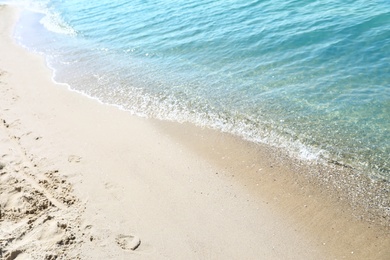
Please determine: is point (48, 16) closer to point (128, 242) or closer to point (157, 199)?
point (157, 199)

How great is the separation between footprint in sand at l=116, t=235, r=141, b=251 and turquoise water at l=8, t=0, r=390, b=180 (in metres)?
4.18

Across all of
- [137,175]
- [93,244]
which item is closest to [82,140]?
[137,175]

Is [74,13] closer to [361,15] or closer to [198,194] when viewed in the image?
[361,15]

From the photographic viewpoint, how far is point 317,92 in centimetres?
1075

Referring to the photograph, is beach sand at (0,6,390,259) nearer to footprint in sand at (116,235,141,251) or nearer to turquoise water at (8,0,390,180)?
footprint in sand at (116,235,141,251)

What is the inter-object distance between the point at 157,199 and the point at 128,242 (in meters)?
1.28

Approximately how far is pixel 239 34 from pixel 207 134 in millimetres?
7136

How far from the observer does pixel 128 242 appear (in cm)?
665

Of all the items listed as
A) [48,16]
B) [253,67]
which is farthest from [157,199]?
[48,16]

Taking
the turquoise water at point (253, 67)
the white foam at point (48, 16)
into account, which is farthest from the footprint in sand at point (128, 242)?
the white foam at point (48, 16)

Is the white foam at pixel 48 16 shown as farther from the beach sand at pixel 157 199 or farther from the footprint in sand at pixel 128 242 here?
the footprint in sand at pixel 128 242

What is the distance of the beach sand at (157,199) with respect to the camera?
6.47 meters

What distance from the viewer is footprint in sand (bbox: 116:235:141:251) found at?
655 cm

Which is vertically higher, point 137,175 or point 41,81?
point 41,81
